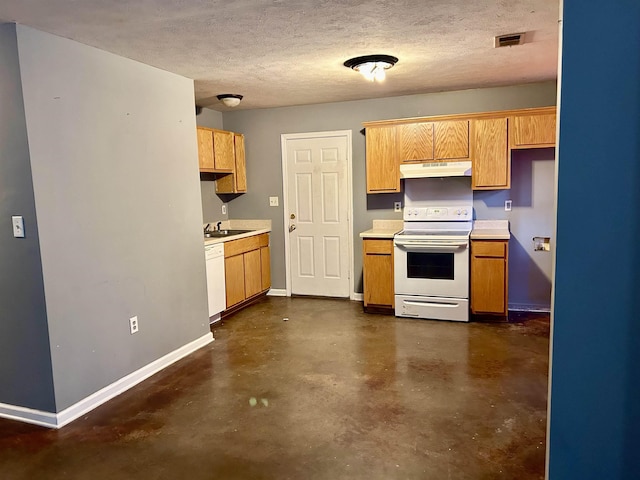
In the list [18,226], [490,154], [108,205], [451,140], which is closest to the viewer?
[18,226]

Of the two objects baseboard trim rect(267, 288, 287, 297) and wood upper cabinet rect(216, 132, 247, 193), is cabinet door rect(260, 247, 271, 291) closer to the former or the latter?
baseboard trim rect(267, 288, 287, 297)

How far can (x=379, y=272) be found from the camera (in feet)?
16.3

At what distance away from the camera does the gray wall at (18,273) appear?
8.64 ft

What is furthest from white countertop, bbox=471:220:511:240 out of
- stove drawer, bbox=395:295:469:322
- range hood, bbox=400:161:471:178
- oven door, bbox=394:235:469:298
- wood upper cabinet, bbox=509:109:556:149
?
wood upper cabinet, bbox=509:109:556:149

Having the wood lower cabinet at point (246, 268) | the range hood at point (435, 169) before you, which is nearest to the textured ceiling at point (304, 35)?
the range hood at point (435, 169)

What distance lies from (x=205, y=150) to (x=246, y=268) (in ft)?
4.66

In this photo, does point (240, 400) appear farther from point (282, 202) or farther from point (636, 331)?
point (282, 202)

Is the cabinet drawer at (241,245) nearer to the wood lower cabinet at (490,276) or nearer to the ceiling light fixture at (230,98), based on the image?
the ceiling light fixture at (230,98)

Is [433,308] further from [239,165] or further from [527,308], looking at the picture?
[239,165]

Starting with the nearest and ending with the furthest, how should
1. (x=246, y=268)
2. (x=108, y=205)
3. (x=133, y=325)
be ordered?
(x=108, y=205) < (x=133, y=325) < (x=246, y=268)

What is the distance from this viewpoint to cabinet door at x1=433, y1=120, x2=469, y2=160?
474 centimetres

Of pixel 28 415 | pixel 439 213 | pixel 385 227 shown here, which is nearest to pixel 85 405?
pixel 28 415

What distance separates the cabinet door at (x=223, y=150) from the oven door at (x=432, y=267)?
2248 millimetres

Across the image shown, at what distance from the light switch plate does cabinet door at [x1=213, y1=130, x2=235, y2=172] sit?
270cm
